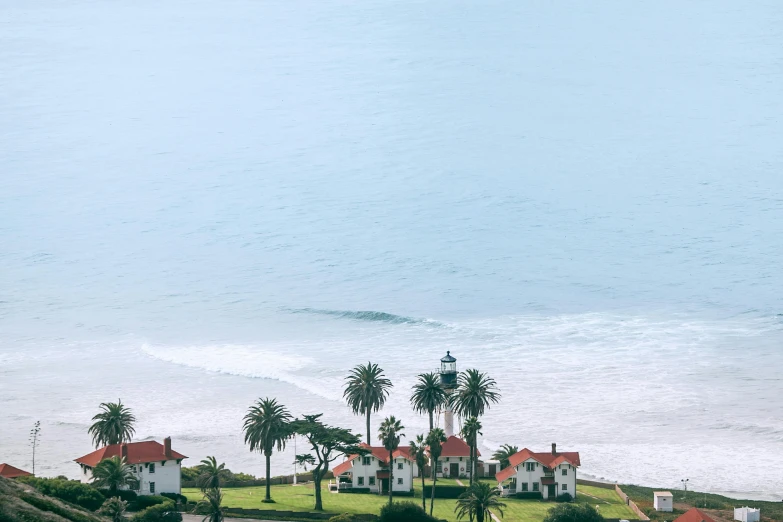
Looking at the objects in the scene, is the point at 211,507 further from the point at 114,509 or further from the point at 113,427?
the point at 113,427

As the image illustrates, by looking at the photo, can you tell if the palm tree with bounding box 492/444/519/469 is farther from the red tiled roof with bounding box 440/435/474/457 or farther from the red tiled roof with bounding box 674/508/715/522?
the red tiled roof with bounding box 674/508/715/522

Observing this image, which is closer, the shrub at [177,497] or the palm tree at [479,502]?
the palm tree at [479,502]

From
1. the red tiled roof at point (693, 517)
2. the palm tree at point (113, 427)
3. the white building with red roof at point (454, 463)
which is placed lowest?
the red tiled roof at point (693, 517)

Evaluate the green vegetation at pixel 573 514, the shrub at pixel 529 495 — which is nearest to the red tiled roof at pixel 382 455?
the shrub at pixel 529 495

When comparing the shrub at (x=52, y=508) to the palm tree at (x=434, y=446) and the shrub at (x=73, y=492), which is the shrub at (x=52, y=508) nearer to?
the shrub at (x=73, y=492)

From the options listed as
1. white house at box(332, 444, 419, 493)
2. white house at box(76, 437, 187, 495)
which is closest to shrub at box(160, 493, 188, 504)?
white house at box(76, 437, 187, 495)

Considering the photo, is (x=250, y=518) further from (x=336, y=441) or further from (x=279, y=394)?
(x=279, y=394)
